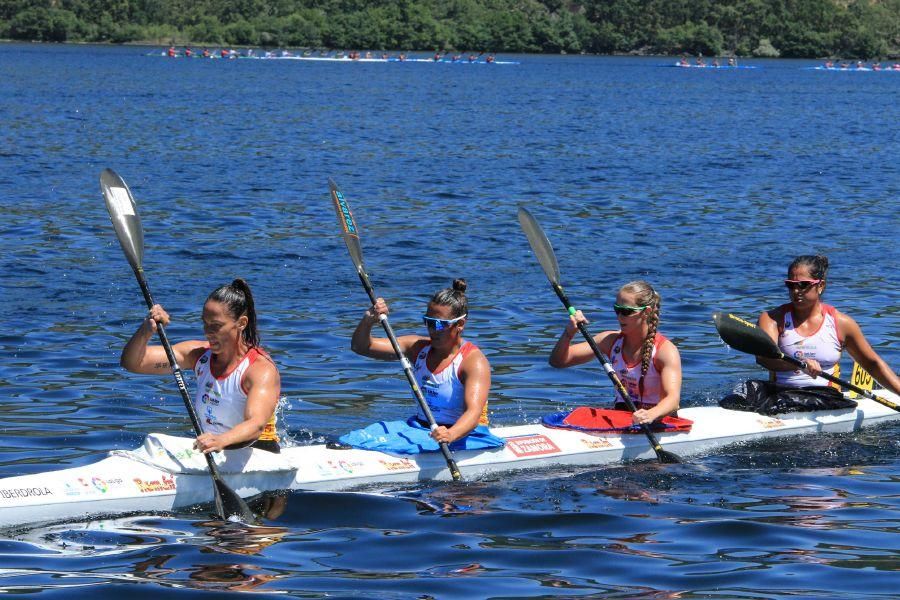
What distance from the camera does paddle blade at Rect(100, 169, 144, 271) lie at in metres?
10.7

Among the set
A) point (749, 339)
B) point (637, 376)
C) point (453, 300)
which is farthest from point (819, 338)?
point (453, 300)

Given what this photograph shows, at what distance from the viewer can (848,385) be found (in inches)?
485

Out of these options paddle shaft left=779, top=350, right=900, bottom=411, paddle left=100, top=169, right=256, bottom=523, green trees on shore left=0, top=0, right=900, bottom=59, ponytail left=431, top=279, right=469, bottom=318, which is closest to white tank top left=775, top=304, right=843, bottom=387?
paddle shaft left=779, top=350, right=900, bottom=411

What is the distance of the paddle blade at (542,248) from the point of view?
1261 centimetres

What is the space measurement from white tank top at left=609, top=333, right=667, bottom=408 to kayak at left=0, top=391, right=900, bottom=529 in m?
0.35

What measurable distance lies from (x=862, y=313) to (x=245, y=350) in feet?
33.9

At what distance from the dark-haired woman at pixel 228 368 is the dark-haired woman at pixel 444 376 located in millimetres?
1219

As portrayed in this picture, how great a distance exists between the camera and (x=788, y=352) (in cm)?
1227

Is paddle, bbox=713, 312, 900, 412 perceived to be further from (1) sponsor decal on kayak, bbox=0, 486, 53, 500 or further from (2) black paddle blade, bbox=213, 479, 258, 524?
(1) sponsor decal on kayak, bbox=0, 486, 53, 500

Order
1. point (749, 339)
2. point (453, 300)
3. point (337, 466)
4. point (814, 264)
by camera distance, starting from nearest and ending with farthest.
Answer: point (337, 466) < point (453, 300) < point (814, 264) < point (749, 339)

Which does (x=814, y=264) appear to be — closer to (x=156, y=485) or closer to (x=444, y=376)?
(x=444, y=376)

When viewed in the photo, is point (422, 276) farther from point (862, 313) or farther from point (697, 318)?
point (862, 313)

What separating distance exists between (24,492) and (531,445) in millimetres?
3951

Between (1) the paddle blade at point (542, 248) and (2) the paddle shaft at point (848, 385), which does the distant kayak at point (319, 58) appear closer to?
(1) the paddle blade at point (542, 248)
